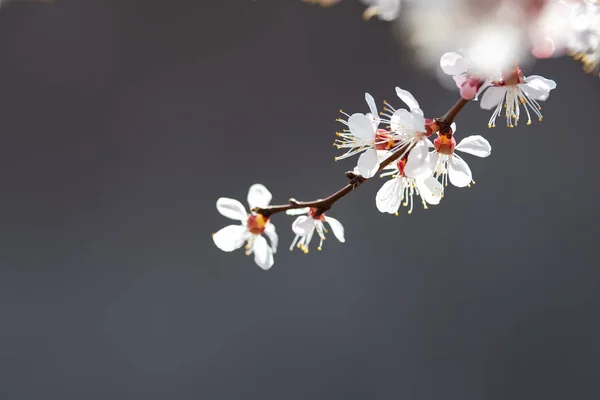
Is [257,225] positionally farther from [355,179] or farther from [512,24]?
[512,24]

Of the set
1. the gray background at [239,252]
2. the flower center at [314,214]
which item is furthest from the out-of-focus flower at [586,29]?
the gray background at [239,252]

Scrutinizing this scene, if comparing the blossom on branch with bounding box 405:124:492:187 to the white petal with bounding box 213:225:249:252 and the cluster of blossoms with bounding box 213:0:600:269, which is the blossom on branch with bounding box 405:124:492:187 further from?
the white petal with bounding box 213:225:249:252

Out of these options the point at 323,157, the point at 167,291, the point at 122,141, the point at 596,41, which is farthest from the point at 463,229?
the point at 596,41

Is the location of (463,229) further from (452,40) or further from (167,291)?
(452,40)

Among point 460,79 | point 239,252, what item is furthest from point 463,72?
point 239,252

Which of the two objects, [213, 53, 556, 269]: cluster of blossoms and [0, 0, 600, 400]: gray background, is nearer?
[213, 53, 556, 269]: cluster of blossoms

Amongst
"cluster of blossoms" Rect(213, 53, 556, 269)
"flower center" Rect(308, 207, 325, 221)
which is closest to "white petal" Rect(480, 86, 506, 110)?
"cluster of blossoms" Rect(213, 53, 556, 269)
